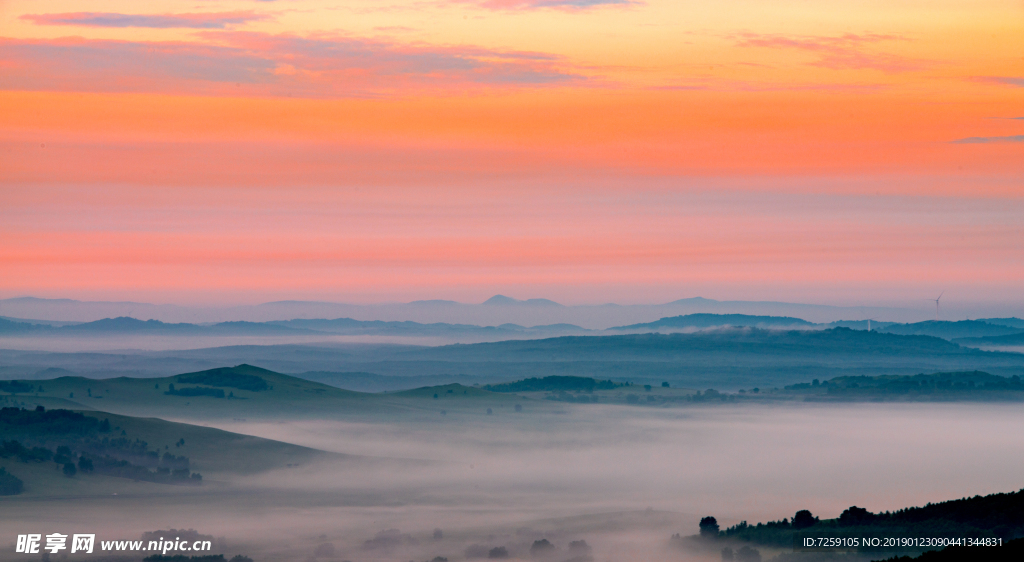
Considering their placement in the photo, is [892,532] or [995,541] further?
[892,532]

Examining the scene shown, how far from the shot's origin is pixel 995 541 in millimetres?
146375

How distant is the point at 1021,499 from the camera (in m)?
186

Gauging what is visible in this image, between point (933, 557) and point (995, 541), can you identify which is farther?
point (995, 541)

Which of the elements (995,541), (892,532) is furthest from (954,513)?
(995,541)

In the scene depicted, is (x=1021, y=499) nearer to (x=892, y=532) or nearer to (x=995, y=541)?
(x=892, y=532)

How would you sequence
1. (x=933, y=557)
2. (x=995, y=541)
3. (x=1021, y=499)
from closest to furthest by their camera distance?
(x=933, y=557), (x=995, y=541), (x=1021, y=499)

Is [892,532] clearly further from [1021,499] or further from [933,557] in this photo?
[933,557]

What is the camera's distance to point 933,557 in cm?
10831

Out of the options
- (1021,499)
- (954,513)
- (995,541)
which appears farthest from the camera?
(954,513)

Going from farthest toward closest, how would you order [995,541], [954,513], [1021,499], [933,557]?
[954,513] → [1021,499] → [995,541] → [933,557]

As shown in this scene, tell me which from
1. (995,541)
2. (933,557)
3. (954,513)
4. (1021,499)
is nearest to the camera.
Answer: (933,557)

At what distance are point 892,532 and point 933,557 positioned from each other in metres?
95.2

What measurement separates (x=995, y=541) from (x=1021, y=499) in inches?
1812

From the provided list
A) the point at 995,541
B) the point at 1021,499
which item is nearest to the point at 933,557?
the point at 995,541
